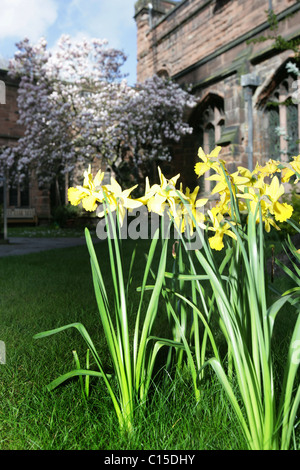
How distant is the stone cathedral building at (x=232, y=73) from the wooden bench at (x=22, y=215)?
8025 millimetres

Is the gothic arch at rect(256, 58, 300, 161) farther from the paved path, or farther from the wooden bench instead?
the wooden bench

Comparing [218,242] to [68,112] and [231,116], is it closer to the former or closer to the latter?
[231,116]

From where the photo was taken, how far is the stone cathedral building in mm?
10891

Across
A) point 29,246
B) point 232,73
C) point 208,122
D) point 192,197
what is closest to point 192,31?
point 208,122

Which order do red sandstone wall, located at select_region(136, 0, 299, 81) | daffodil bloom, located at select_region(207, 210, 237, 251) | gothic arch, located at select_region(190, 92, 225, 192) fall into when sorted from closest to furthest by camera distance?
daffodil bloom, located at select_region(207, 210, 237, 251) → red sandstone wall, located at select_region(136, 0, 299, 81) → gothic arch, located at select_region(190, 92, 225, 192)

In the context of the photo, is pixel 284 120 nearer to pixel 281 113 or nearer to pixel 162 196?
pixel 281 113

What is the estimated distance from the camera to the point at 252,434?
4.16 feet

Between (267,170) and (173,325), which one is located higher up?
(267,170)

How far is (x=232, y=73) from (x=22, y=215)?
39.9ft

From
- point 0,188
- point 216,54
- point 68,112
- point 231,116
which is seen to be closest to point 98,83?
point 68,112

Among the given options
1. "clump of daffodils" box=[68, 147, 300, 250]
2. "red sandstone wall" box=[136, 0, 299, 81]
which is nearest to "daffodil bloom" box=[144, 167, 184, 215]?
"clump of daffodils" box=[68, 147, 300, 250]

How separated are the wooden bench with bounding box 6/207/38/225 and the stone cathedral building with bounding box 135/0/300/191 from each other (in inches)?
316
